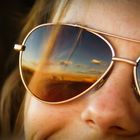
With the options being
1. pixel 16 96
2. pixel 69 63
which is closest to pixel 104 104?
pixel 69 63

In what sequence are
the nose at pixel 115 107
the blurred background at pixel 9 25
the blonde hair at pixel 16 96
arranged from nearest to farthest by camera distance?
the nose at pixel 115 107, the blonde hair at pixel 16 96, the blurred background at pixel 9 25

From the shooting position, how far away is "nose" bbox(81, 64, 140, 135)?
43.9 inches

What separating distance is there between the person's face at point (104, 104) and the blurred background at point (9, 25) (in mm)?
388

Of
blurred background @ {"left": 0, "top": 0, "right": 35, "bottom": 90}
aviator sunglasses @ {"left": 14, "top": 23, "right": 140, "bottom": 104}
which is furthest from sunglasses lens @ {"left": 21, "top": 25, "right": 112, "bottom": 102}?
blurred background @ {"left": 0, "top": 0, "right": 35, "bottom": 90}

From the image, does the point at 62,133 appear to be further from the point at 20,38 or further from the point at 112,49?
the point at 20,38

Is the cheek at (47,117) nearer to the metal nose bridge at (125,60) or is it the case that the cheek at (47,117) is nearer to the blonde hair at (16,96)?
the metal nose bridge at (125,60)

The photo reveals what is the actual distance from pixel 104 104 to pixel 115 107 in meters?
0.03

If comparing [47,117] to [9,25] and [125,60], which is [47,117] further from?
[9,25]

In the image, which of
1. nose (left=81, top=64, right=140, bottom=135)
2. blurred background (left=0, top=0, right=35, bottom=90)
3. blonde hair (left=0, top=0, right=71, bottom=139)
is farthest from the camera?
blurred background (left=0, top=0, right=35, bottom=90)

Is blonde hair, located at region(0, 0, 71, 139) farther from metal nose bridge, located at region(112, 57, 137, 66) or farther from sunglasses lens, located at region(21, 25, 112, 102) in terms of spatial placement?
metal nose bridge, located at region(112, 57, 137, 66)

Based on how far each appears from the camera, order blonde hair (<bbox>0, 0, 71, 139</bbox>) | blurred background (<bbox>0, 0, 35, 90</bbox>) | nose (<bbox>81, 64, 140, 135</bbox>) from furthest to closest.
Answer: blurred background (<bbox>0, 0, 35, 90</bbox>)
blonde hair (<bbox>0, 0, 71, 139</bbox>)
nose (<bbox>81, 64, 140, 135</bbox>)

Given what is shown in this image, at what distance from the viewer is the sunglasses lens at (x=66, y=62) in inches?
45.6

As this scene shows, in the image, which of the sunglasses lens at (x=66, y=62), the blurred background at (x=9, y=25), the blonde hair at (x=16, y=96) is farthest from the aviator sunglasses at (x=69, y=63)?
the blurred background at (x=9, y=25)

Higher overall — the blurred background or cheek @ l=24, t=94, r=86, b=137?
the blurred background
